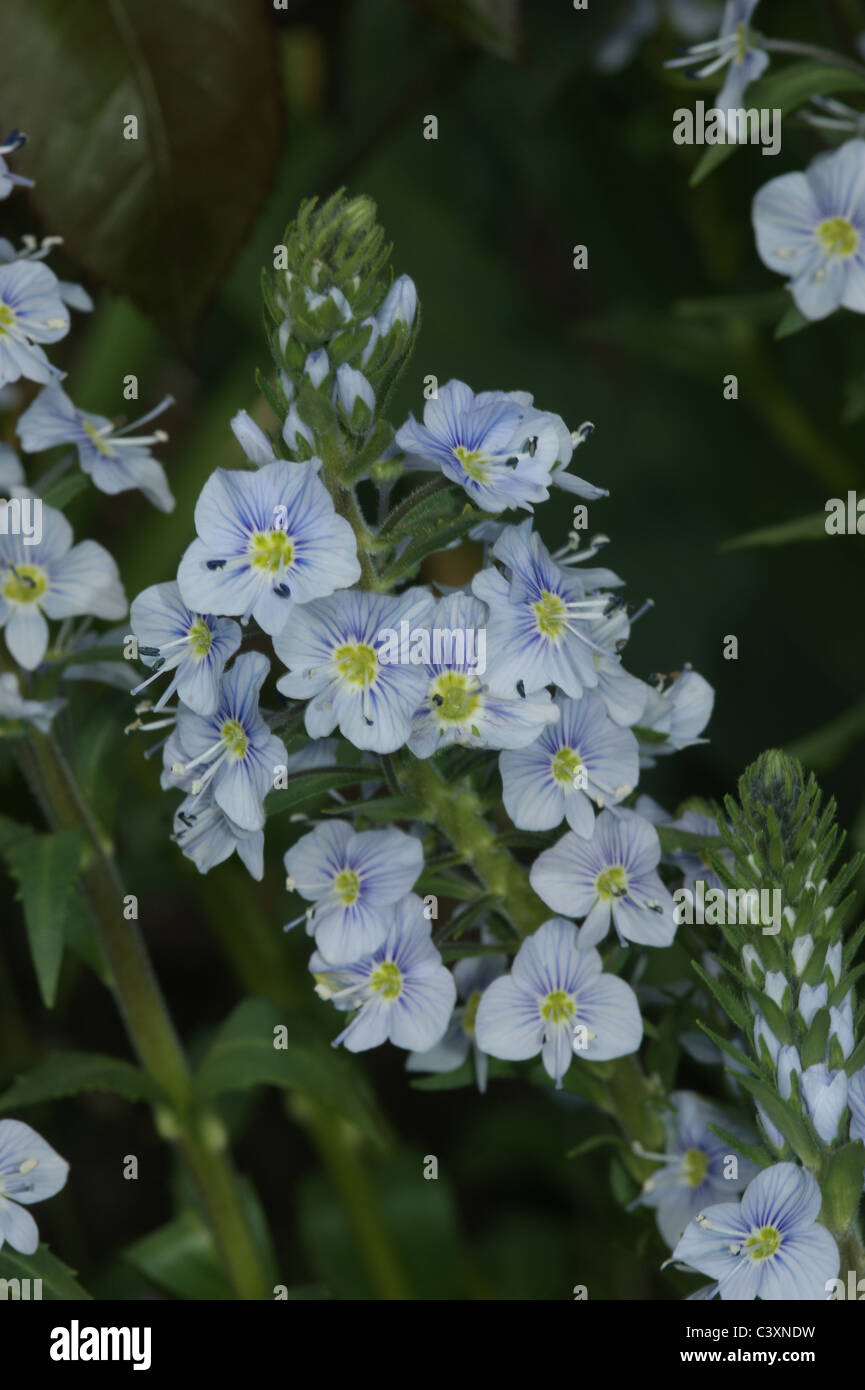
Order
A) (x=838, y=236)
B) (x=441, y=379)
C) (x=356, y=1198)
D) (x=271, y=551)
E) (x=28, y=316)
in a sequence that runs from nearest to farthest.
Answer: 1. (x=271, y=551)
2. (x=28, y=316)
3. (x=838, y=236)
4. (x=356, y=1198)
5. (x=441, y=379)

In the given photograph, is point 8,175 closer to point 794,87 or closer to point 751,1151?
point 794,87

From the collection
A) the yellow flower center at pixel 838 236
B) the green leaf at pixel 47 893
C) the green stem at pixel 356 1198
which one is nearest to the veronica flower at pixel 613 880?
the green leaf at pixel 47 893

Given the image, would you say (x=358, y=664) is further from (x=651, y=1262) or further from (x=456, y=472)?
(x=651, y=1262)

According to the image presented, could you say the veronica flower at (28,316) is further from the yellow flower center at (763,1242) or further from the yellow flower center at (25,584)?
the yellow flower center at (763,1242)

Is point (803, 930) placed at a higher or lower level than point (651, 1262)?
higher

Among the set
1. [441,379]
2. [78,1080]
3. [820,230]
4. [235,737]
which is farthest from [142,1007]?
[441,379]
